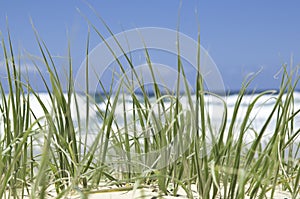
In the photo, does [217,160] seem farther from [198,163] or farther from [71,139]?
[71,139]

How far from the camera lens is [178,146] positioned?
1307 mm

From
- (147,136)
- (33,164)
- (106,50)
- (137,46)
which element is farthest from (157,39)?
(33,164)

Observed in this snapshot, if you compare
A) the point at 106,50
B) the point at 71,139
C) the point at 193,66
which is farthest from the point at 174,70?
the point at 71,139

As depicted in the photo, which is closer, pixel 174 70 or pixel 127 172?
pixel 127 172

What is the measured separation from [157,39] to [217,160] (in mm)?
574

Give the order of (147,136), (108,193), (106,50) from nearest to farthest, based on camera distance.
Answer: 1. (108,193)
2. (147,136)
3. (106,50)

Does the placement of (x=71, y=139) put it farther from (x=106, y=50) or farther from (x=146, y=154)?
(x=106, y=50)

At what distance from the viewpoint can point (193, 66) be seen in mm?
1568

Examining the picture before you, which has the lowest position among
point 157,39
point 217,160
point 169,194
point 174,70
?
point 169,194

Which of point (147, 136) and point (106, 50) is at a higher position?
point (106, 50)

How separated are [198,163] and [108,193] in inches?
10.9

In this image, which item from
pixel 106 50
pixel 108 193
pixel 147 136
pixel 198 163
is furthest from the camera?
pixel 106 50

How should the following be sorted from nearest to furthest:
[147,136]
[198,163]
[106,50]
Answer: [198,163]
[147,136]
[106,50]

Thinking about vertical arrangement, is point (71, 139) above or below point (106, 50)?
below
